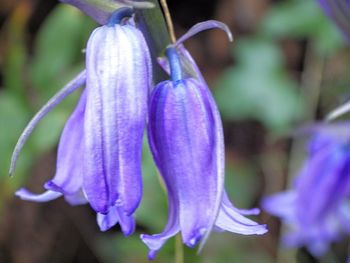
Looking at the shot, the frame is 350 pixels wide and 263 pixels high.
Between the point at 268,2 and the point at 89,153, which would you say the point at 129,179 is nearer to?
the point at 89,153

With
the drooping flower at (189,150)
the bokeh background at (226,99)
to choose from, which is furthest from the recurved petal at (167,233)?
the bokeh background at (226,99)

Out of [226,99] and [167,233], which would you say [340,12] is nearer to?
[167,233]

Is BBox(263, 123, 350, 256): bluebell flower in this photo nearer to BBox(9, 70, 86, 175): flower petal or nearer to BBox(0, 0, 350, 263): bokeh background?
BBox(0, 0, 350, 263): bokeh background

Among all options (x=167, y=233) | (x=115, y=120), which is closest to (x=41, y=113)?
(x=115, y=120)

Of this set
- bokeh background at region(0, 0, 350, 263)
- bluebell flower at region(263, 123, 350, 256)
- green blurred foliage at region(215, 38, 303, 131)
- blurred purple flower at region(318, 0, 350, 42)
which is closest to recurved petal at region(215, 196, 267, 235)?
blurred purple flower at region(318, 0, 350, 42)

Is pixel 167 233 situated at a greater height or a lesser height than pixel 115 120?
lesser

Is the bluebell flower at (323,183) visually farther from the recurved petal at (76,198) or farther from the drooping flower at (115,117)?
the drooping flower at (115,117)
